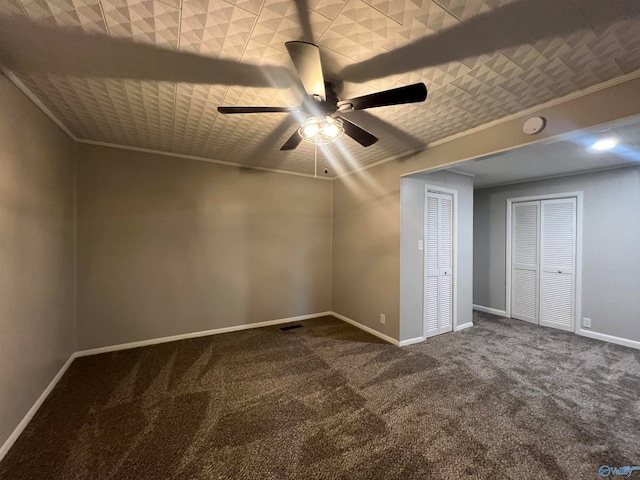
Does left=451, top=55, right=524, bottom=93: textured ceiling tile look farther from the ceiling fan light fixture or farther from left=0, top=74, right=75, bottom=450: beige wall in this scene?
left=0, top=74, right=75, bottom=450: beige wall

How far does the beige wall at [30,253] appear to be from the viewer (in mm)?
1694

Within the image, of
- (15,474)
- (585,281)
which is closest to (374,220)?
(585,281)

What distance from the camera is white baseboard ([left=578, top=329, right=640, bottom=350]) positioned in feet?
10.8

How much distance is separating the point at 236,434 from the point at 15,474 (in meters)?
1.24

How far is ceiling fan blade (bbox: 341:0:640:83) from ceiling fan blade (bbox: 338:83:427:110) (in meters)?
0.32

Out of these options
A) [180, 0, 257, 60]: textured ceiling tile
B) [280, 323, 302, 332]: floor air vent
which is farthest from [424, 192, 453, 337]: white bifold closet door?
[180, 0, 257, 60]: textured ceiling tile

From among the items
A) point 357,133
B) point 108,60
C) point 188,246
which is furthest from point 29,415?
point 357,133

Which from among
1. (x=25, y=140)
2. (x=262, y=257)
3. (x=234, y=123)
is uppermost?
(x=234, y=123)

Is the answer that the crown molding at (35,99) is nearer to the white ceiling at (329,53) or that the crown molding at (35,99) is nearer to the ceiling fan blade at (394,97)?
the white ceiling at (329,53)

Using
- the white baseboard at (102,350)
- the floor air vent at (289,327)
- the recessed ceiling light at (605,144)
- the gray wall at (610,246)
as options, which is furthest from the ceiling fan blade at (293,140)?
the gray wall at (610,246)

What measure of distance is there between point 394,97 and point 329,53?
49cm

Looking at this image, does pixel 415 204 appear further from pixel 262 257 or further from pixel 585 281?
pixel 585 281

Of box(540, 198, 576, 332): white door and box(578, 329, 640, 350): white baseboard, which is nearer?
box(578, 329, 640, 350): white baseboard

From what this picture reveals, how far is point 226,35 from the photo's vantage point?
4.62 feet
